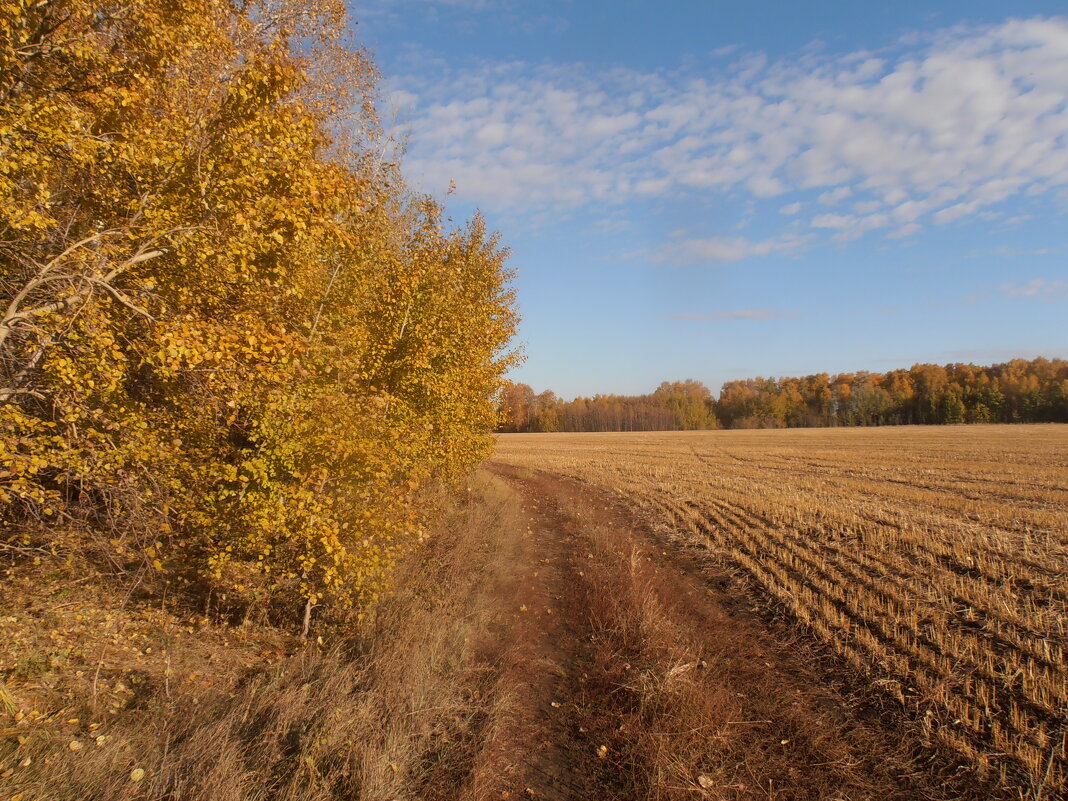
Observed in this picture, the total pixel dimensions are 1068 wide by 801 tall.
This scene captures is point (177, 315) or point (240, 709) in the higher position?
point (177, 315)

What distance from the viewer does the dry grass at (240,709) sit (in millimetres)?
4008

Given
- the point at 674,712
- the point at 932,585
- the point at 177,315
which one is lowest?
the point at 674,712

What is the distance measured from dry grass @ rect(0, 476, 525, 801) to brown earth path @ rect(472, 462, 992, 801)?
1.83 feet

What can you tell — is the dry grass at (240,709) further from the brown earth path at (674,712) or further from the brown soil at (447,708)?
the brown earth path at (674,712)

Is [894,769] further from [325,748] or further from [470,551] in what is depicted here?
[470,551]

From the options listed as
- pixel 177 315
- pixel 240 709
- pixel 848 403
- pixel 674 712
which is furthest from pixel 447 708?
pixel 848 403

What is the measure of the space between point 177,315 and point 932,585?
12.1 m

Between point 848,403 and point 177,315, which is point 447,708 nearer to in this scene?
point 177,315

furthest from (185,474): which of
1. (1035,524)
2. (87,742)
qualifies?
(1035,524)

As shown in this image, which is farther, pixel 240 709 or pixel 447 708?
pixel 447 708

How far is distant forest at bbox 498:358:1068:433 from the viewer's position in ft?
346

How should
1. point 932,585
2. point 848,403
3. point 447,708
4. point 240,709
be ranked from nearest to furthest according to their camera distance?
point 240,709, point 447,708, point 932,585, point 848,403

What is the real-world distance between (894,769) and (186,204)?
940 cm

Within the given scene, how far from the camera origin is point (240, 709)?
4.99m
